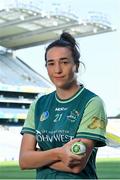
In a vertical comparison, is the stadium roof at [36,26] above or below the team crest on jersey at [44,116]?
below

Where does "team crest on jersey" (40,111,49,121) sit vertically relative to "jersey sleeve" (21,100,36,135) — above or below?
above

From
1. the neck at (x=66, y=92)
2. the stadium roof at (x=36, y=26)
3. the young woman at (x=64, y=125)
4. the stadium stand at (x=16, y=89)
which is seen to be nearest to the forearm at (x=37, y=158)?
the young woman at (x=64, y=125)

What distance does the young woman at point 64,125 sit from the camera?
42.9 inches

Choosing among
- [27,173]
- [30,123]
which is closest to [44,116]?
[30,123]

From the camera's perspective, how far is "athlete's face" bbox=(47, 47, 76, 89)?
1138mm

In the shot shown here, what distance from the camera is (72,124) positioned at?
3.67 ft

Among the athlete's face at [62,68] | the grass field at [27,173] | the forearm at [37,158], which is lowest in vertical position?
the grass field at [27,173]

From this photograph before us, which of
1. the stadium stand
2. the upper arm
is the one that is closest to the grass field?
the upper arm

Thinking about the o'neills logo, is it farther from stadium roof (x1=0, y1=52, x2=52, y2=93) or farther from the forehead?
stadium roof (x1=0, y1=52, x2=52, y2=93)

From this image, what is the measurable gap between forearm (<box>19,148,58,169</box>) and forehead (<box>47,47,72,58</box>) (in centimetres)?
22

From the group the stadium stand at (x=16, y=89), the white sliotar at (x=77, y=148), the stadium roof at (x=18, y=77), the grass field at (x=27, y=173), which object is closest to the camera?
the white sliotar at (x=77, y=148)

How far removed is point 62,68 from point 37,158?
218mm

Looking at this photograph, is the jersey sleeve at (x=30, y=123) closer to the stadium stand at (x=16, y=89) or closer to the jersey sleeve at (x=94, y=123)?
the jersey sleeve at (x=94, y=123)

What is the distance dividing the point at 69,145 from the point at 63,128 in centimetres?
6
